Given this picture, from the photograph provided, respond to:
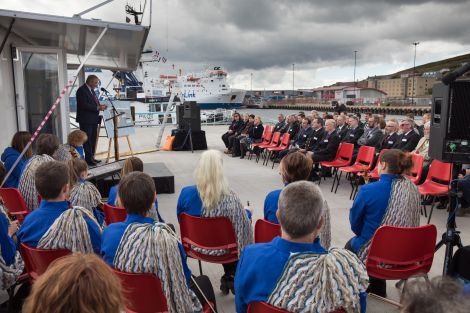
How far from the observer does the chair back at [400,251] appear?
8.16ft

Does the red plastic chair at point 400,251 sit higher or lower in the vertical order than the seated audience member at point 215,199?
lower

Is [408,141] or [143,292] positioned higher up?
[408,141]

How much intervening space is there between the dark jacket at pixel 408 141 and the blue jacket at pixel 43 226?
5.65 metres

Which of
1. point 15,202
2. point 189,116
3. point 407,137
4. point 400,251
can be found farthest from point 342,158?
point 189,116

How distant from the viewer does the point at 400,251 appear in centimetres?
254

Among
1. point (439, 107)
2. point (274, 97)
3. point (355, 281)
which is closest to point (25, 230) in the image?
point (355, 281)

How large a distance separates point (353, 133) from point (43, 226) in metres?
7.07

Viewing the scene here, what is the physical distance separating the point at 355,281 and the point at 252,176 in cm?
671

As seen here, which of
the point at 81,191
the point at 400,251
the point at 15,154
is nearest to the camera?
the point at 400,251

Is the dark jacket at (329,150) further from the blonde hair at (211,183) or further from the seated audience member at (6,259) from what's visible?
the seated audience member at (6,259)

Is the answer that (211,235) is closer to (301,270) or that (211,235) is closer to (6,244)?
(6,244)

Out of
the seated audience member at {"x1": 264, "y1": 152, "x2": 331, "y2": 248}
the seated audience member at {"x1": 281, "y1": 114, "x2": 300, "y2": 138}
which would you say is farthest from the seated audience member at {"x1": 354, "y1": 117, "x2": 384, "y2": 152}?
the seated audience member at {"x1": 264, "y1": 152, "x2": 331, "y2": 248}

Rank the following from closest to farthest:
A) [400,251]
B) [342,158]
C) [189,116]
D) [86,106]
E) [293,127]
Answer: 1. [400,251]
2. [86,106]
3. [342,158]
4. [293,127]
5. [189,116]

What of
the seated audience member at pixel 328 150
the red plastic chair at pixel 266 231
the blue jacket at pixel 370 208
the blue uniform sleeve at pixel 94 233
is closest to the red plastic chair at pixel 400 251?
the blue jacket at pixel 370 208
